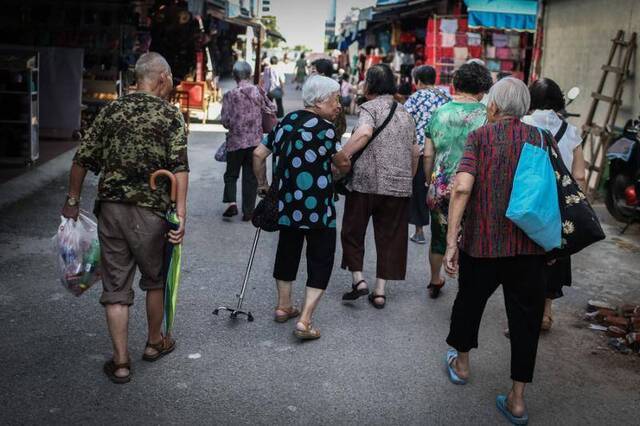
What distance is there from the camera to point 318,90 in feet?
15.7

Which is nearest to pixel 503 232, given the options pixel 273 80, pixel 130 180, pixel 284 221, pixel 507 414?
pixel 507 414

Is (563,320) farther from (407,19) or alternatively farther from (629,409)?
(407,19)

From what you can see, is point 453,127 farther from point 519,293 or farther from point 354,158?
point 519,293

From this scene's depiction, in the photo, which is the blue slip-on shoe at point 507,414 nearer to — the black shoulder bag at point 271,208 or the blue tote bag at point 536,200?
the blue tote bag at point 536,200

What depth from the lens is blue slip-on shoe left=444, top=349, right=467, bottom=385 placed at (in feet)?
14.4

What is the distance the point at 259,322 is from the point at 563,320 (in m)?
2.34

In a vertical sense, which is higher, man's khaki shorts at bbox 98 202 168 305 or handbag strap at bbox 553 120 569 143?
handbag strap at bbox 553 120 569 143

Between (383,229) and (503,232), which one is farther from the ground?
(503,232)

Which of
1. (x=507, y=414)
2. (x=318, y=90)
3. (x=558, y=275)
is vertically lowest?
(x=507, y=414)

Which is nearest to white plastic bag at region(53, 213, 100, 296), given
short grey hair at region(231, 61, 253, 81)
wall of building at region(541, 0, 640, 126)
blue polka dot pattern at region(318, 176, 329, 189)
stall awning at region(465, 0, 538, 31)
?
blue polka dot pattern at region(318, 176, 329, 189)

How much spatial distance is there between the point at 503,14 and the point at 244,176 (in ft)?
22.7

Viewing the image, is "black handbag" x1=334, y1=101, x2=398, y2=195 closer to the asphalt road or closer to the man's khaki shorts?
the asphalt road

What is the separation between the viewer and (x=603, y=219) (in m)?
9.56

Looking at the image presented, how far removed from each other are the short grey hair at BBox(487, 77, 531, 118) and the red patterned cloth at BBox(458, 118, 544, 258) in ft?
0.17
